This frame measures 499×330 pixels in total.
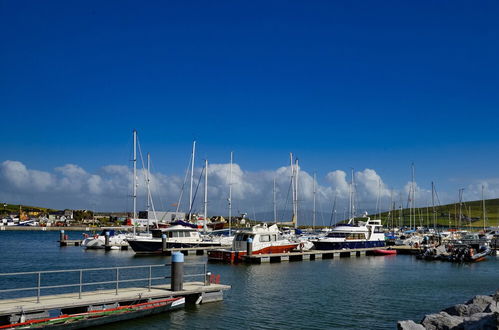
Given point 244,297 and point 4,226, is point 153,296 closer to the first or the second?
point 244,297

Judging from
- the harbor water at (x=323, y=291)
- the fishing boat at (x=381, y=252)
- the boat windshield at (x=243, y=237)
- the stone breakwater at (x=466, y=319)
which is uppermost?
the boat windshield at (x=243, y=237)

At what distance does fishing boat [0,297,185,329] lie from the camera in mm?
20984

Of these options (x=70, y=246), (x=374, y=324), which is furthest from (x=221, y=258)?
(x=70, y=246)

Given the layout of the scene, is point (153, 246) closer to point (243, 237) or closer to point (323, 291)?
point (243, 237)

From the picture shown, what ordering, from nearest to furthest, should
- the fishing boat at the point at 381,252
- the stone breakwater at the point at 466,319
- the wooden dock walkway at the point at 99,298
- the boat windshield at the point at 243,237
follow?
the stone breakwater at the point at 466,319
the wooden dock walkway at the point at 99,298
the boat windshield at the point at 243,237
the fishing boat at the point at 381,252

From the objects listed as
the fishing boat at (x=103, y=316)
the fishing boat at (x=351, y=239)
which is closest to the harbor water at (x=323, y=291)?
the fishing boat at (x=103, y=316)

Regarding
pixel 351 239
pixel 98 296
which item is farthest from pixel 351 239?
pixel 98 296

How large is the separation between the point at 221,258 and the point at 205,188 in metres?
30.4

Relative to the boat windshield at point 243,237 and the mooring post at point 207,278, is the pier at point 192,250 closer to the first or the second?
the boat windshield at point 243,237

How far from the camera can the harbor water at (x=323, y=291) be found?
25594 millimetres

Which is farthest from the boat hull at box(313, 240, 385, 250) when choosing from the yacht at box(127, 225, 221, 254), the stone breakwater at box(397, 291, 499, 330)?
the stone breakwater at box(397, 291, 499, 330)

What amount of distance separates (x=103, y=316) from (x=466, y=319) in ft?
52.8

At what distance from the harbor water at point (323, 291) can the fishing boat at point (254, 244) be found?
2.57 m

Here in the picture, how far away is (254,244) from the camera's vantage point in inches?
2243
